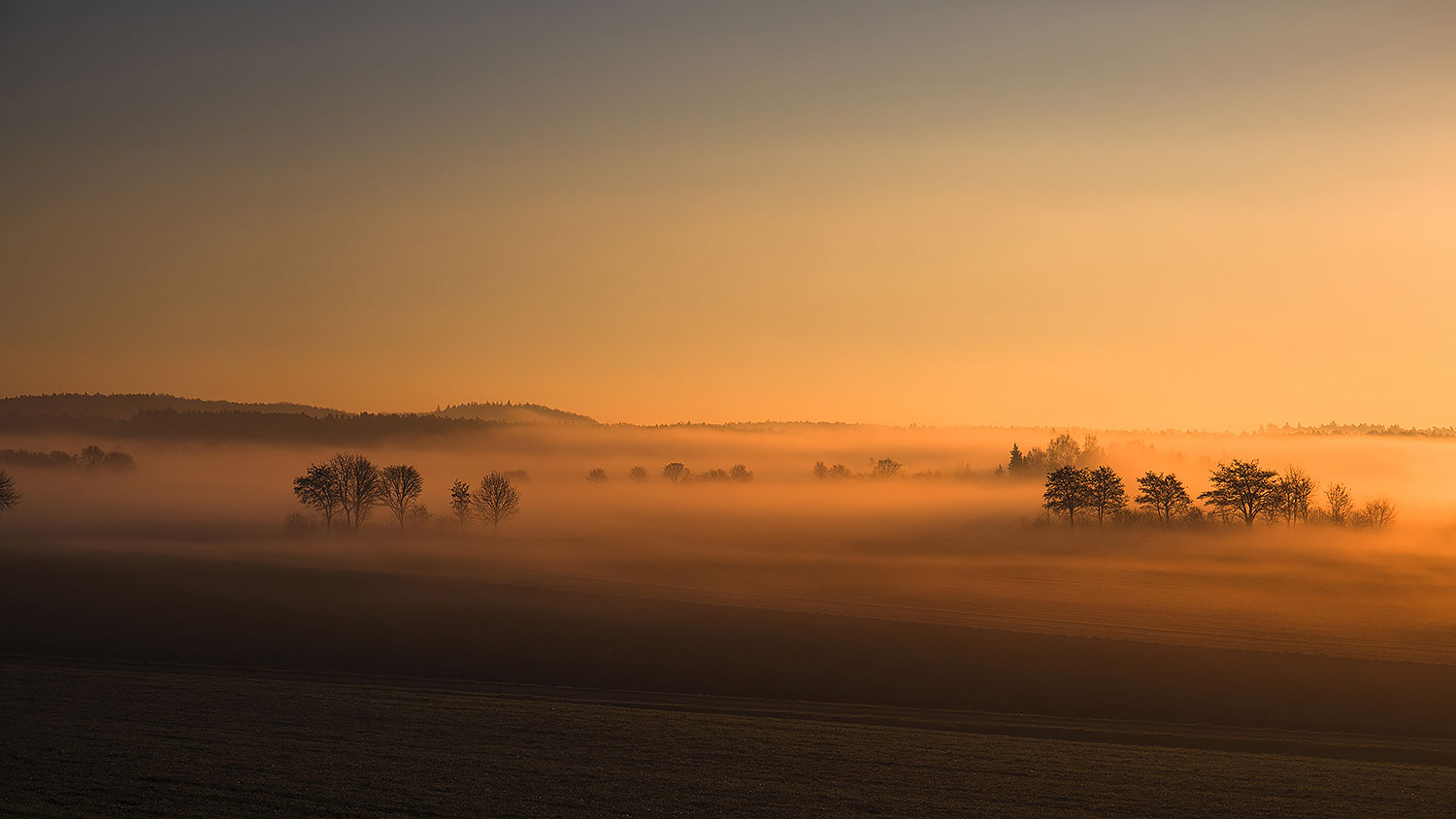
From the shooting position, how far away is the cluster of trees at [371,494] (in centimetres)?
14200

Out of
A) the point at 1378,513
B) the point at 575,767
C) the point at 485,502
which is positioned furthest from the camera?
the point at 485,502

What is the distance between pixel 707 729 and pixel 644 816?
37.0 feet

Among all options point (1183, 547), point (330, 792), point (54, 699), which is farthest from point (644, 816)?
point (1183, 547)

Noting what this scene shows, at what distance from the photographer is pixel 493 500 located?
15525 cm

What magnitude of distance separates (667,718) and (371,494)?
114 m

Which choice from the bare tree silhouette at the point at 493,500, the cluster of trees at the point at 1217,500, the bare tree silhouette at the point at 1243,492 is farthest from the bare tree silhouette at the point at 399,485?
the bare tree silhouette at the point at 1243,492

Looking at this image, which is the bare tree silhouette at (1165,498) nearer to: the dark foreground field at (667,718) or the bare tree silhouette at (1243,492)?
the bare tree silhouette at (1243,492)

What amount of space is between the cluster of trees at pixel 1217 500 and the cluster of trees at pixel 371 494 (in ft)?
274

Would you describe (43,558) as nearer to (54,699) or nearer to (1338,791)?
(54,699)

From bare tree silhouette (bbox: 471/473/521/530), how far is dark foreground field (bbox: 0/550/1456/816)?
77.1 m

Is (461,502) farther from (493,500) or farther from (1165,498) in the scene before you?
(1165,498)

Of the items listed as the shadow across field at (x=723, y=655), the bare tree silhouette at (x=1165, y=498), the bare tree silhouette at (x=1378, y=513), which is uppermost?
the bare tree silhouette at (x=1165, y=498)

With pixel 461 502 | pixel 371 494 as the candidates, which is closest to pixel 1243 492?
pixel 461 502

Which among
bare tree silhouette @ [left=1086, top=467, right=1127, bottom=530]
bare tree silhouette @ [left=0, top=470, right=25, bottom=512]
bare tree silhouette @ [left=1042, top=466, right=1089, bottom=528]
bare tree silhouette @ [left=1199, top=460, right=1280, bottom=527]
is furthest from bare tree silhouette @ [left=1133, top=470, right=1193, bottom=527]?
bare tree silhouette @ [left=0, top=470, right=25, bottom=512]
